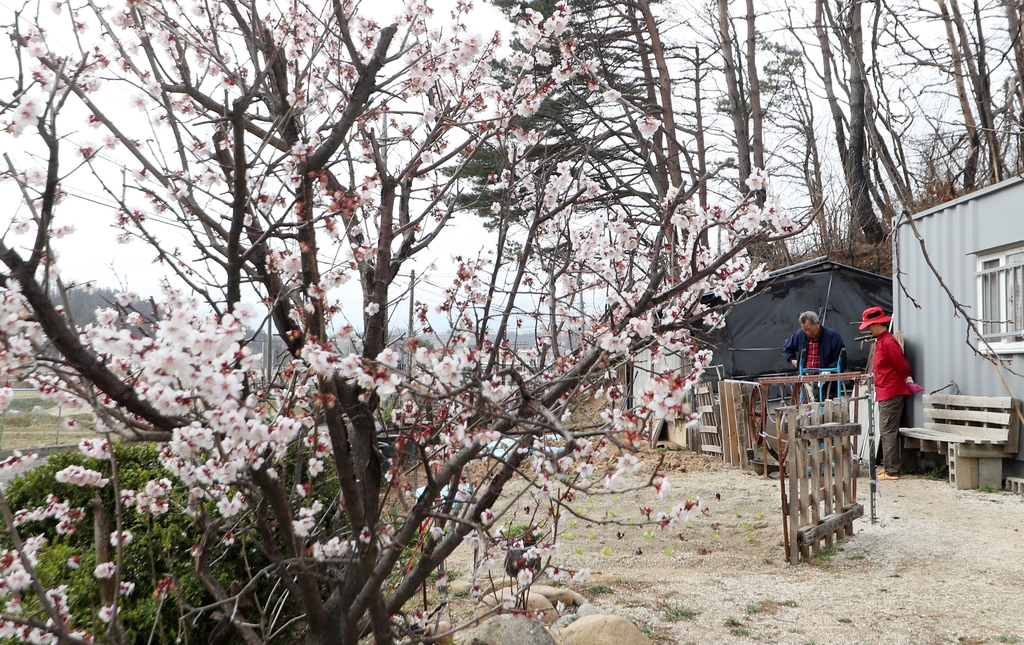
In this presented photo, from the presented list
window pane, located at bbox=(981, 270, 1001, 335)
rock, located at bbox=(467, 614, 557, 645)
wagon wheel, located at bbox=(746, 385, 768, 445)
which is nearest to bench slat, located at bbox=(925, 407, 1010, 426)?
window pane, located at bbox=(981, 270, 1001, 335)

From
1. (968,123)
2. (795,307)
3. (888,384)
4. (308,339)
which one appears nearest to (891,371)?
(888,384)

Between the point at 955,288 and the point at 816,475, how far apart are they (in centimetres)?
443

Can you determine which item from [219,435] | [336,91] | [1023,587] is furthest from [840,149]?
[219,435]

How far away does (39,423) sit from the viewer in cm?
1146

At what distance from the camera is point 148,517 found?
134 inches

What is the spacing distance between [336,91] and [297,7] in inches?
15.8

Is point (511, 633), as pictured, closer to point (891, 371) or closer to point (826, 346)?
point (826, 346)

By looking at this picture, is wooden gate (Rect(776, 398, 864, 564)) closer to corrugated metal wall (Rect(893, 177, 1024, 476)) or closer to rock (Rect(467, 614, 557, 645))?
rock (Rect(467, 614, 557, 645))

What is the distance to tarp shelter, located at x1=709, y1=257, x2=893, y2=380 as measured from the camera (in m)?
12.2

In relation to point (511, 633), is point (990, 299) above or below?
above

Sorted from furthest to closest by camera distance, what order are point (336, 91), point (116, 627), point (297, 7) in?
point (336, 91)
point (297, 7)
point (116, 627)

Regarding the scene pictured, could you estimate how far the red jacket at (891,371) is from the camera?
903 cm

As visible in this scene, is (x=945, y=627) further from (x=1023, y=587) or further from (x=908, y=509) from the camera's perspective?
(x=908, y=509)

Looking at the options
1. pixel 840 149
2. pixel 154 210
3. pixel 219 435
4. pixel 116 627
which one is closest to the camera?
pixel 219 435
